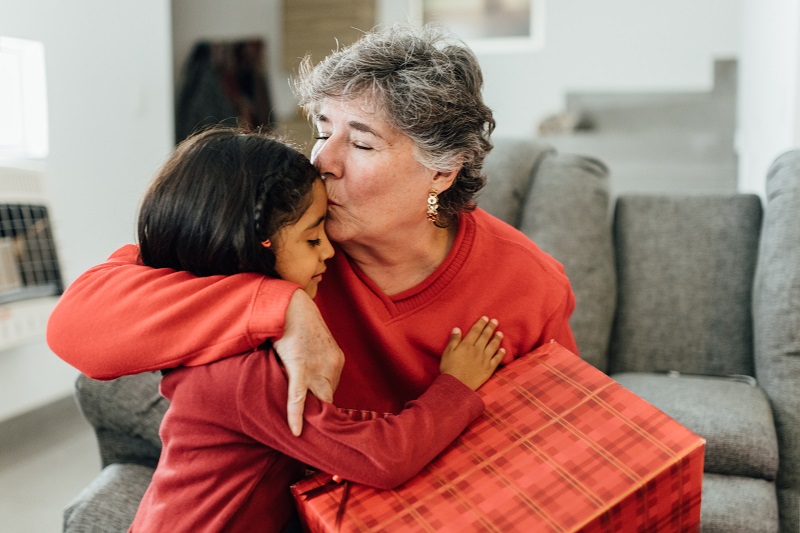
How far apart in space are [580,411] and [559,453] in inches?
3.3

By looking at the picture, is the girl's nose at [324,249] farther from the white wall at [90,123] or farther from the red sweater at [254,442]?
the white wall at [90,123]

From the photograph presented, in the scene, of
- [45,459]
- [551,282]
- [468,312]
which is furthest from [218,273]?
[45,459]

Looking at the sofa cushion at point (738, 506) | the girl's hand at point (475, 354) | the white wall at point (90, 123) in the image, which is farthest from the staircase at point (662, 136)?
the girl's hand at point (475, 354)

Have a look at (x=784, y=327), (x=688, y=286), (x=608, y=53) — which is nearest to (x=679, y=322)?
(x=688, y=286)

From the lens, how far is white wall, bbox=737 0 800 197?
208cm

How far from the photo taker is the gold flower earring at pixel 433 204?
53.2 inches

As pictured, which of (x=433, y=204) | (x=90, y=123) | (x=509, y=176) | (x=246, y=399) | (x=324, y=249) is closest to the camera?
(x=246, y=399)

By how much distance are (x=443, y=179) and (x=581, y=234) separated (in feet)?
2.65

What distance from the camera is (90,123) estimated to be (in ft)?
9.81

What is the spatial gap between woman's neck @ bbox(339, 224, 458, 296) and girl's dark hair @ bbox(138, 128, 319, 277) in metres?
0.32

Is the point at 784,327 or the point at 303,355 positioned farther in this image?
the point at 784,327

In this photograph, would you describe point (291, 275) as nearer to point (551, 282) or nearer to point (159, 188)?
point (159, 188)

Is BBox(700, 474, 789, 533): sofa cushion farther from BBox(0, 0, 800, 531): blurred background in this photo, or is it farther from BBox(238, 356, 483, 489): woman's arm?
BBox(0, 0, 800, 531): blurred background

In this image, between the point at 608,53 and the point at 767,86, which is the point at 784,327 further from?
the point at 608,53
